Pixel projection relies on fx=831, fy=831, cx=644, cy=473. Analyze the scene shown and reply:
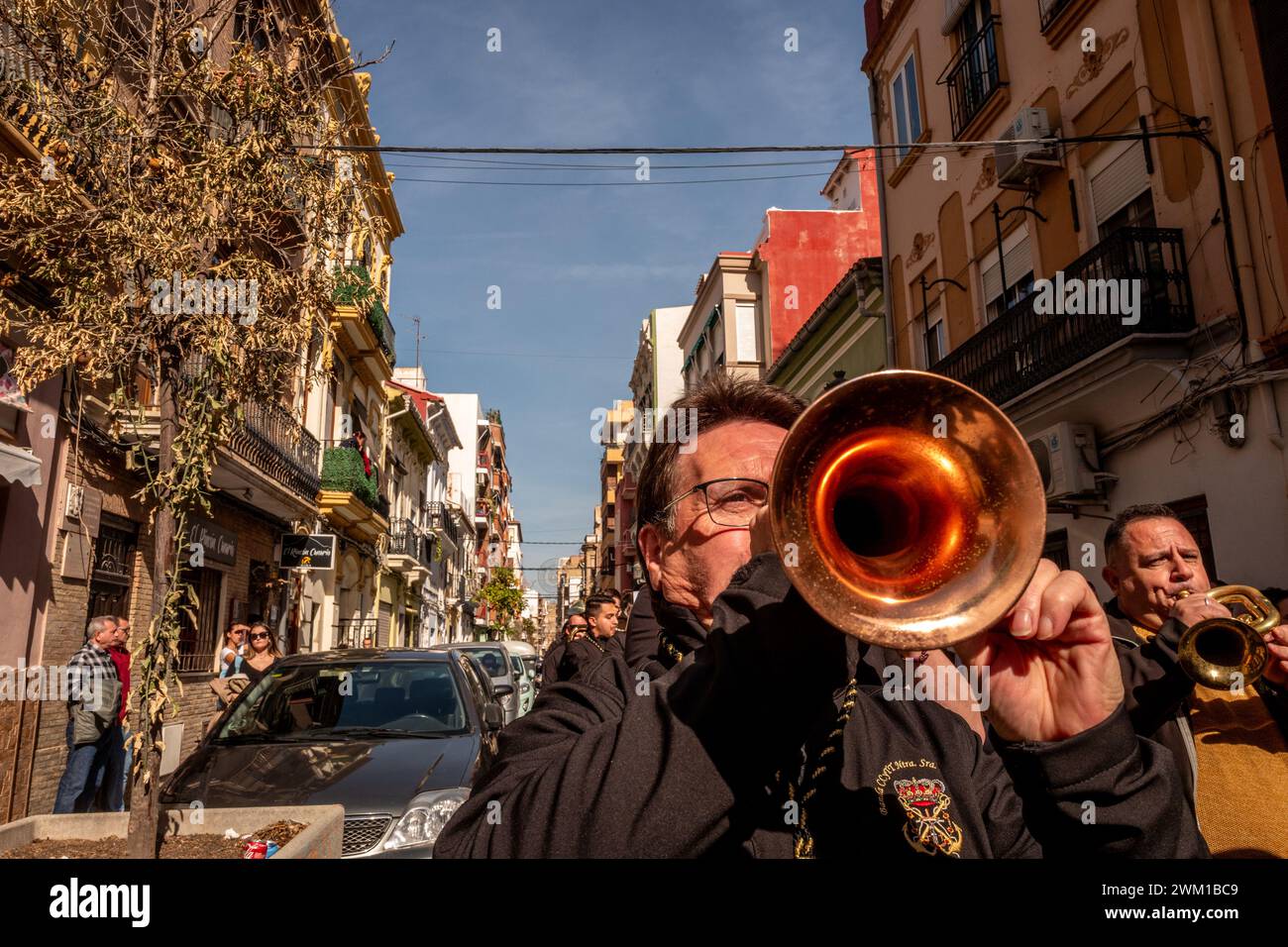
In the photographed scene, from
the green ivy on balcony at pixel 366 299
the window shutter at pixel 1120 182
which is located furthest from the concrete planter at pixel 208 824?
the window shutter at pixel 1120 182

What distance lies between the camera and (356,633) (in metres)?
23.0

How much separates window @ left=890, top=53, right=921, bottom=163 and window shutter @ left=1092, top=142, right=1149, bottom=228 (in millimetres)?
5175

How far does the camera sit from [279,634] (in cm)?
1631

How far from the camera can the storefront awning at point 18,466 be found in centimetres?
718

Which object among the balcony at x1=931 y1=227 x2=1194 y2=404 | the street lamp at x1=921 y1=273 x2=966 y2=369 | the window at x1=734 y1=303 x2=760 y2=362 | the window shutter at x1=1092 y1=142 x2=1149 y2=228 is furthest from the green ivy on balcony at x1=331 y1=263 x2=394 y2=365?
the window at x1=734 y1=303 x2=760 y2=362

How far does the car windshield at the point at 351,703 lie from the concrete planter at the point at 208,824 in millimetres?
615

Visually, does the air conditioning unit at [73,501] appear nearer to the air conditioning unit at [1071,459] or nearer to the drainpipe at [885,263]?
the air conditioning unit at [1071,459]

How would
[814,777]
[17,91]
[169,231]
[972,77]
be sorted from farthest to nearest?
[972,77]
[17,91]
[169,231]
[814,777]

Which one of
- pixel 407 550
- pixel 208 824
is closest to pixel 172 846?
pixel 208 824

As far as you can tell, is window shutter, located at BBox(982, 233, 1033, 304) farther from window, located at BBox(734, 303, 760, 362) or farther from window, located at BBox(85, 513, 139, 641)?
window, located at BBox(734, 303, 760, 362)

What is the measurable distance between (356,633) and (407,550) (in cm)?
620

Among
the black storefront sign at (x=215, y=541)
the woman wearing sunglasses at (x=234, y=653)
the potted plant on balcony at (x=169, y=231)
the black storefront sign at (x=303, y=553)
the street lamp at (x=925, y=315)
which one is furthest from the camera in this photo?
the black storefront sign at (x=303, y=553)

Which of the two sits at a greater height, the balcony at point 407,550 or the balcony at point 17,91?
the balcony at point 17,91

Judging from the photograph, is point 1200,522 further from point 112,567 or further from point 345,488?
point 345,488
